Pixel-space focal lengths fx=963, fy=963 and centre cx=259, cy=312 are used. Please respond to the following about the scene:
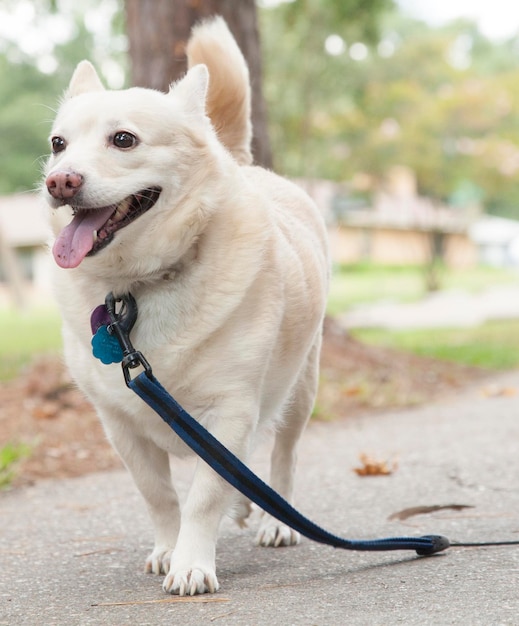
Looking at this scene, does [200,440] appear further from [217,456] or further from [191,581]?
[191,581]

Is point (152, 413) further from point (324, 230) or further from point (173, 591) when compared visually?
point (324, 230)

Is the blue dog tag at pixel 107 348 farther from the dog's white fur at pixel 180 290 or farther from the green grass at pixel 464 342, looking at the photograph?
the green grass at pixel 464 342

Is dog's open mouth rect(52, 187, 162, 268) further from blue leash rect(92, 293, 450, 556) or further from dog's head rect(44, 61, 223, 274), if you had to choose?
blue leash rect(92, 293, 450, 556)

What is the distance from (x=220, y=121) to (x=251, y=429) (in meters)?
1.71

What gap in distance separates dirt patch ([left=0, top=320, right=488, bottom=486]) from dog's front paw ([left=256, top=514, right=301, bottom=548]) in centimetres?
197

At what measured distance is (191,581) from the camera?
2.96 m

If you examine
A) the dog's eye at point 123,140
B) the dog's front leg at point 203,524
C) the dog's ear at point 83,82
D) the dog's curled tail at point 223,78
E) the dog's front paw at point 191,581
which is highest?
the dog's curled tail at point 223,78

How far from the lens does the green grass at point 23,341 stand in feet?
34.9

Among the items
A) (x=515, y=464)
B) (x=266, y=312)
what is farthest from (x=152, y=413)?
(x=515, y=464)

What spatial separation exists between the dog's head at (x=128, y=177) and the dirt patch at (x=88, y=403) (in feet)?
8.91

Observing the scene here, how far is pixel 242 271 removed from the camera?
10.5ft

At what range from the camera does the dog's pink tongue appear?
2879mm

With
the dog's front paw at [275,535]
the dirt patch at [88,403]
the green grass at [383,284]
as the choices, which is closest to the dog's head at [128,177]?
the dog's front paw at [275,535]

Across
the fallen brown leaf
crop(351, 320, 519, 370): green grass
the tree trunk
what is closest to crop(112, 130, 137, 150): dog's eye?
the fallen brown leaf
